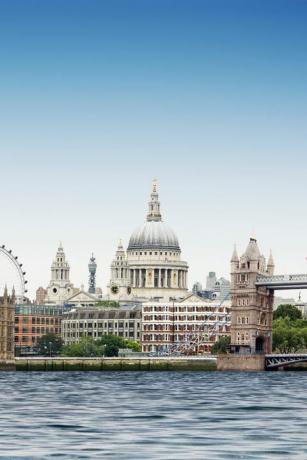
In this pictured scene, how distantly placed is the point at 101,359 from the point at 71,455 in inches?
5624

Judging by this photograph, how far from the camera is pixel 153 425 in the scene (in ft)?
220

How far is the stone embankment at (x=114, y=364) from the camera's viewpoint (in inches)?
7628

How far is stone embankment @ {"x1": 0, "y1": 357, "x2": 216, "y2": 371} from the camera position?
194 meters

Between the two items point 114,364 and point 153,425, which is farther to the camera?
point 114,364

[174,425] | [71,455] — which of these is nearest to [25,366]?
[174,425]

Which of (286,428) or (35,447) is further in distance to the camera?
(286,428)

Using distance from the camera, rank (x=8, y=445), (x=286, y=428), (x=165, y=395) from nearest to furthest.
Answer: (x=8, y=445) < (x=286, y=428) < (x=165, y=395)

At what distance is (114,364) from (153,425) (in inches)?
5062

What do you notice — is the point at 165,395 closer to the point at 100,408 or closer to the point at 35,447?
the point at 100,408

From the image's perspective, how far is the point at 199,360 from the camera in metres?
197

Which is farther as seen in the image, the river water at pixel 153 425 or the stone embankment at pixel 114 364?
the stone embankment at pixel 114 364

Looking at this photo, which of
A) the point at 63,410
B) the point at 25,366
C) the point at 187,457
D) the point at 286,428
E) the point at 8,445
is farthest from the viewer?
the point at 25,366

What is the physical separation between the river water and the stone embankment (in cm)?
8918

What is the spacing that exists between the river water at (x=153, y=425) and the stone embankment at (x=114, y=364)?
89.2 m
